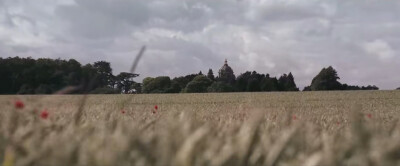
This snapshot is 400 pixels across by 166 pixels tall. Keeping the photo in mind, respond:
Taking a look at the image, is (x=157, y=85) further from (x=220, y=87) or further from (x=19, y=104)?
(x=19, y=104)

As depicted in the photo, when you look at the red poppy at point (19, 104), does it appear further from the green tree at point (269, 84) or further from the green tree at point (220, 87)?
the green tree at point (269, 84)

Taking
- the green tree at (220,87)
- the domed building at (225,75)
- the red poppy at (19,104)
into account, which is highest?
the domed building at (225,75)

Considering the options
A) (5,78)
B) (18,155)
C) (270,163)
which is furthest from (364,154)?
(5,78)

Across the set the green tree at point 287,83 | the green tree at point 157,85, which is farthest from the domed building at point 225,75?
the green tree at point 157,85

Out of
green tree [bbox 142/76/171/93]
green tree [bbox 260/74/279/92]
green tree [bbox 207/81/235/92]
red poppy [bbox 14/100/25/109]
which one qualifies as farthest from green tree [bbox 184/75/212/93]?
red poppy [bbox 14/100/25/109]

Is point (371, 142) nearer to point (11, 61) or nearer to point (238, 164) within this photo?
point (238, 164)

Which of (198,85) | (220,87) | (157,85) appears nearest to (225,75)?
(198,85)

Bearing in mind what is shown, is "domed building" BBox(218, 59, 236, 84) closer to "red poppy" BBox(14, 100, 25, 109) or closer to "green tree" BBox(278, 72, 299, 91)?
"green tree" BBox(278, 72, 299, 91)

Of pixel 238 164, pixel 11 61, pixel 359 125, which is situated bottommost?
pixel 238 164
